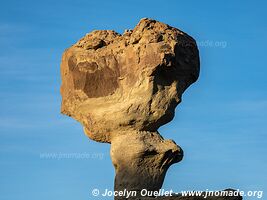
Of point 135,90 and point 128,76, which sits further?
point 128,76

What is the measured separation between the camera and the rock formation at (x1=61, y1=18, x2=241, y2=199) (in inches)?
593

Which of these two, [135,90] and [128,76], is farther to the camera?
[128,76]

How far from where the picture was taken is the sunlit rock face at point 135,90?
15.1m

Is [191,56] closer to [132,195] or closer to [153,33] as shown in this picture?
[153,33]

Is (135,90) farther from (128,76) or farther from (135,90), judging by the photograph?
(128,76)

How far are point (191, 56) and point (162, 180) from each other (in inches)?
98.2

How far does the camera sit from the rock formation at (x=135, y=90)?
49.4 ft

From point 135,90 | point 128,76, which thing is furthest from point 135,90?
point 128,76

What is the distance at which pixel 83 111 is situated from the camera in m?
15.9

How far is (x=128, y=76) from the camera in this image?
50.3 feet

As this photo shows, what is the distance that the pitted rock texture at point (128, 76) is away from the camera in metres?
15.1

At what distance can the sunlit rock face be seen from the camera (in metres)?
15.1

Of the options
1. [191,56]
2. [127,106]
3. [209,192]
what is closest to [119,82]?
[127,106]

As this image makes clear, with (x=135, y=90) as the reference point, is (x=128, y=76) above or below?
above
